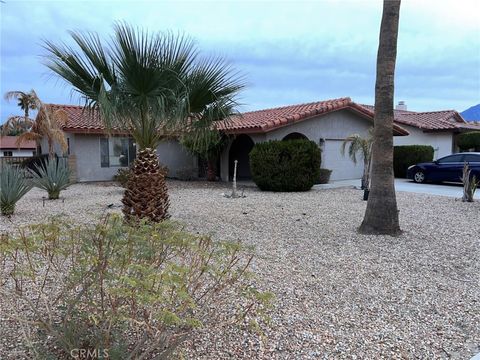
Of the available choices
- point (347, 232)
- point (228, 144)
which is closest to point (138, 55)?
point (347, 232)

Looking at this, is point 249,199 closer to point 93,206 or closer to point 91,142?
point 93,206

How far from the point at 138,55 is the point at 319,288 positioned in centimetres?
496

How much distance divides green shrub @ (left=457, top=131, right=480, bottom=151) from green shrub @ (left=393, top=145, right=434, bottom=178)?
3.31 metres

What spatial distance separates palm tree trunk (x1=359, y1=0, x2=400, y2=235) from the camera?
7.06 m

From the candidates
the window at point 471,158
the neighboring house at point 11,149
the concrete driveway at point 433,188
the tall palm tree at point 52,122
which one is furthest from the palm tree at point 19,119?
the neighboring house at point 11,149

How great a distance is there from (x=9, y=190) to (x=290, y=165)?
31.0 feet

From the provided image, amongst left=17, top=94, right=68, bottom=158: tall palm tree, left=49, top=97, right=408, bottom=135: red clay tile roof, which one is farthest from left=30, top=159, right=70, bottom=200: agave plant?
left=17, top=94, right=68, bottom=158: tall palm tree

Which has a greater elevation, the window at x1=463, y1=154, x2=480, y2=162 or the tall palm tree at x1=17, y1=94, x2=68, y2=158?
the tall palm tree at x1=17, y1=94, x2=68, y2=158

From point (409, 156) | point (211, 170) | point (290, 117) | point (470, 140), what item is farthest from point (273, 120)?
point (470, 140)

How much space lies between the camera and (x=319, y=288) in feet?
15.3

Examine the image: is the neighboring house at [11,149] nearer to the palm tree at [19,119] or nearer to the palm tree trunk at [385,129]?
the palm tree at [19,119]

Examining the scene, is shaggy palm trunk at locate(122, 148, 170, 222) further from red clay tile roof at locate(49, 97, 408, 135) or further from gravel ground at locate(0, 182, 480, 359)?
red clay tile roof at locate(49, 97, 408, 135)

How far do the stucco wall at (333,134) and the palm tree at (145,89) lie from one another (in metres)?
9.31

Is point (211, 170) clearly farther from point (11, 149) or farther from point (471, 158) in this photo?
point (11, 149)
